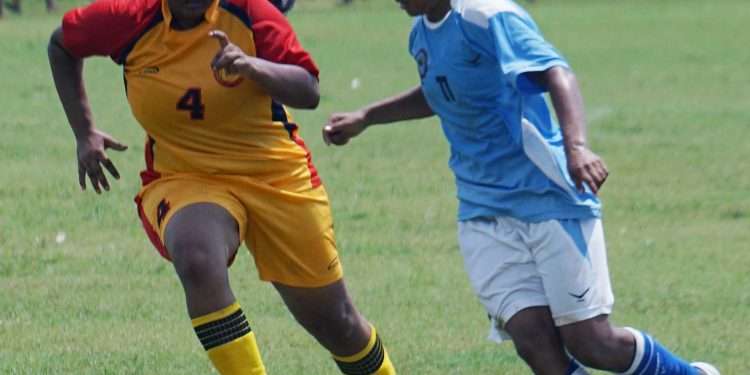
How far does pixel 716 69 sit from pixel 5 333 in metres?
15.5

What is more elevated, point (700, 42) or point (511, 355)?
point (511, 355)

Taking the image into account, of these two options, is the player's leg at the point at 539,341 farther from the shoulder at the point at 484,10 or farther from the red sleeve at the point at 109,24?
the red sleeve at the point at 109,24

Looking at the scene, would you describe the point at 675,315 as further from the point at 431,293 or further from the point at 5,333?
the point at 5,333

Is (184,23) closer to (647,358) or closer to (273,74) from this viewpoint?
(273,74)

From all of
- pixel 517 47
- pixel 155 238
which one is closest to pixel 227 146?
pixel 155 238

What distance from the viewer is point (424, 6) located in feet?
17.4

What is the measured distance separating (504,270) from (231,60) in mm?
1170

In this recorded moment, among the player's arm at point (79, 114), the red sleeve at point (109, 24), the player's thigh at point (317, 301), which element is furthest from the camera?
the player's arm at point (79, 114)

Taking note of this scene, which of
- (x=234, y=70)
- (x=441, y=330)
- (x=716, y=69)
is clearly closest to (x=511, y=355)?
(x=441, y=330)

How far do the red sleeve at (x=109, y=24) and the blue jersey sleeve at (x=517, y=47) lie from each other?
1.23m

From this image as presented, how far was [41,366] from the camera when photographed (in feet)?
21.7

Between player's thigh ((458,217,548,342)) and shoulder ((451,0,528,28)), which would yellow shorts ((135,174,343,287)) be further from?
shoulder ((451,0,528,28))

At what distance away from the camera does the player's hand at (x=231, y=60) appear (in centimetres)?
524

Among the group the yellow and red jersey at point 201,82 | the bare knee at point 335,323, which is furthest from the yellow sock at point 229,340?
the yellow and red jersey at point 201,82
